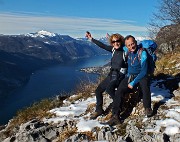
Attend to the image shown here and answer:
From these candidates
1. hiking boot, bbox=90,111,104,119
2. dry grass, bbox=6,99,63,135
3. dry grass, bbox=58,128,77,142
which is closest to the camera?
dry grass, bbox=58,128,77,142

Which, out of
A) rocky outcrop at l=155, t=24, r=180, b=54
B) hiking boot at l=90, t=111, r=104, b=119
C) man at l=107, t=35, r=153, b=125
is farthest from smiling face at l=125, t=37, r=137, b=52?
rocky outcrop at l=155, t=24, r=180, b=54

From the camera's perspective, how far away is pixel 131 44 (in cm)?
862

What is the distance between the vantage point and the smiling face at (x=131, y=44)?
339 inches

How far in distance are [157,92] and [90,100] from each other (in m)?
2.82

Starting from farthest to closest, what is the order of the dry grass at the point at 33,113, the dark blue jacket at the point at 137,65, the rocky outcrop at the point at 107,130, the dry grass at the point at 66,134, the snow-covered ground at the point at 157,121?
the dry grass at the point at 33,113
the dry grass at the point at 66,134
the dark blue jacket at the point at 137,65
the snow-covered ground at the point at 157,121
the rocky outcrop at the point at 107,130

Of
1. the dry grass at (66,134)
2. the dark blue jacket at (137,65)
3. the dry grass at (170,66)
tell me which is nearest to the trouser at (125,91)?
the dark blue jacket at (137,65)

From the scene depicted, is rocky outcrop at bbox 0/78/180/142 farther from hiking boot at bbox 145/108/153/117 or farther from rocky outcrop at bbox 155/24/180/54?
rocky outcrop at bbox 155/24/180/54

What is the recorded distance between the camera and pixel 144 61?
854cm

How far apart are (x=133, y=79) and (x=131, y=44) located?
3.61ft

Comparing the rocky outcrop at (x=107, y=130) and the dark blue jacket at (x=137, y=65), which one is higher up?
the dark blue jacket at (x=137, y=65)

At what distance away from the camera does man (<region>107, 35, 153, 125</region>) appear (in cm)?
864

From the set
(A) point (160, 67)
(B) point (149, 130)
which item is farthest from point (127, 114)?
(A) point (160, 67)

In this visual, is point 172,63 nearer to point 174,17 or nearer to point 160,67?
point 160,67

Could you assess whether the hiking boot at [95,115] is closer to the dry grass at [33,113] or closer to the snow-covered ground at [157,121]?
the snow-covered ground at [157,121]
